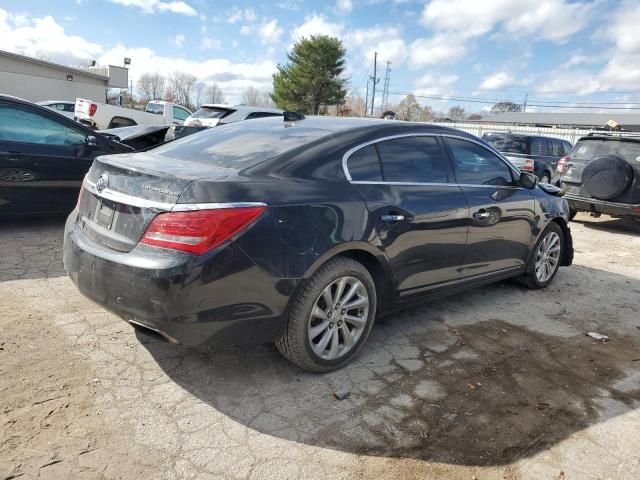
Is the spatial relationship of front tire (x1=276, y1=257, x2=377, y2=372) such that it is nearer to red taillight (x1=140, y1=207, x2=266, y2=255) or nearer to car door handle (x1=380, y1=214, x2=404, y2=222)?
car door handle (x1=380, y1=214, x2=404, y2=222)

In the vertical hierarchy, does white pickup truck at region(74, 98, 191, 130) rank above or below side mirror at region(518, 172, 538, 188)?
above

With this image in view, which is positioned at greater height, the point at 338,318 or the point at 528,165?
the point at 528,165

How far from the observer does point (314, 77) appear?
145 ft

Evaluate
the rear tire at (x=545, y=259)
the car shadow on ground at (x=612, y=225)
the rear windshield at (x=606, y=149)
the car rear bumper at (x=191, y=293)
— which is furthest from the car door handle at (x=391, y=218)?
the car shadow on ground at (x=612, y=225)

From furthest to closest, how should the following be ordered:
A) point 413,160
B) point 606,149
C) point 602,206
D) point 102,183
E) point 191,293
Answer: point 606,149 < point 602,206 < point 413,160 < point 102,183 < point 191,293

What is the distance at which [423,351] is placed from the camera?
3559 millimetres

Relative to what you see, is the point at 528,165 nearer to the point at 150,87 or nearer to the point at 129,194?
the point at 129,194

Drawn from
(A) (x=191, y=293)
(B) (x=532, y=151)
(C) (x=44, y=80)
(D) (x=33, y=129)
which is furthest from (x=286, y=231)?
(C) (x=44, y=80)

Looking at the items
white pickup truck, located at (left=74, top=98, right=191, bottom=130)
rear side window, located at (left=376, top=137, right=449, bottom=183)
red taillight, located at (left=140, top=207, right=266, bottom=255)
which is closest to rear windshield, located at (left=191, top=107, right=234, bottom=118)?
white pickup truck, located at (left=74, top=98, right=191, bottom=130)

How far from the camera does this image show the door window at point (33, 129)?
17.8 ft

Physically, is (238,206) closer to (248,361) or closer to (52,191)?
(248,361)

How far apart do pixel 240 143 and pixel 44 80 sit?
3785cm

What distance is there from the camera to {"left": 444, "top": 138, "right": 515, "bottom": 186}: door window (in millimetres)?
4035

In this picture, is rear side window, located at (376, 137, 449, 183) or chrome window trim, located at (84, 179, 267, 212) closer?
chrome window trim, located at (84, 179, 267, 212)
